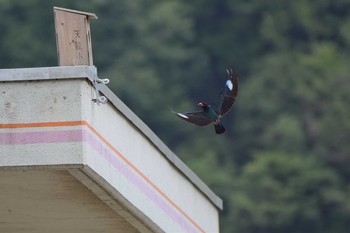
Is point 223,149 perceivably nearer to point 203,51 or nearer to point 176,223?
point 203,51

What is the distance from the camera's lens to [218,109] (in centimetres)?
1493

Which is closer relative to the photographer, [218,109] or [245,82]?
[218,109]

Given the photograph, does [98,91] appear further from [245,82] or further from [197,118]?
[245,82]

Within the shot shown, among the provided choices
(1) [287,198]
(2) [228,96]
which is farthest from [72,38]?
(1) [287,198]

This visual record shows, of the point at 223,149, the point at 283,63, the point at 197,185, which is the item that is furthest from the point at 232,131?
the point at 197,185

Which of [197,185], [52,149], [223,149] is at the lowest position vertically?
[52,149]

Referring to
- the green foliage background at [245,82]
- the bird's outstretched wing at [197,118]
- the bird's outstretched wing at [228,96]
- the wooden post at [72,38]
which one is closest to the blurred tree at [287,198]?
the green foliage background at [245,82]

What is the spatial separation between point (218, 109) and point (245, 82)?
2244 inches

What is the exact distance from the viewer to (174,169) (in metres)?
14.9

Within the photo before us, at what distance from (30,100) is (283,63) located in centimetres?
6246

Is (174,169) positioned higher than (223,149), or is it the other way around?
(223,149)

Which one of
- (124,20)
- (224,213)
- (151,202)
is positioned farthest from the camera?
(124,20)

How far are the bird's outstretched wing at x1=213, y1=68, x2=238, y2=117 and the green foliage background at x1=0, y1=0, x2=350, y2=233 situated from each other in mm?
43130

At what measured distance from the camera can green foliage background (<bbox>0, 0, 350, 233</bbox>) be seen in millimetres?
62281
